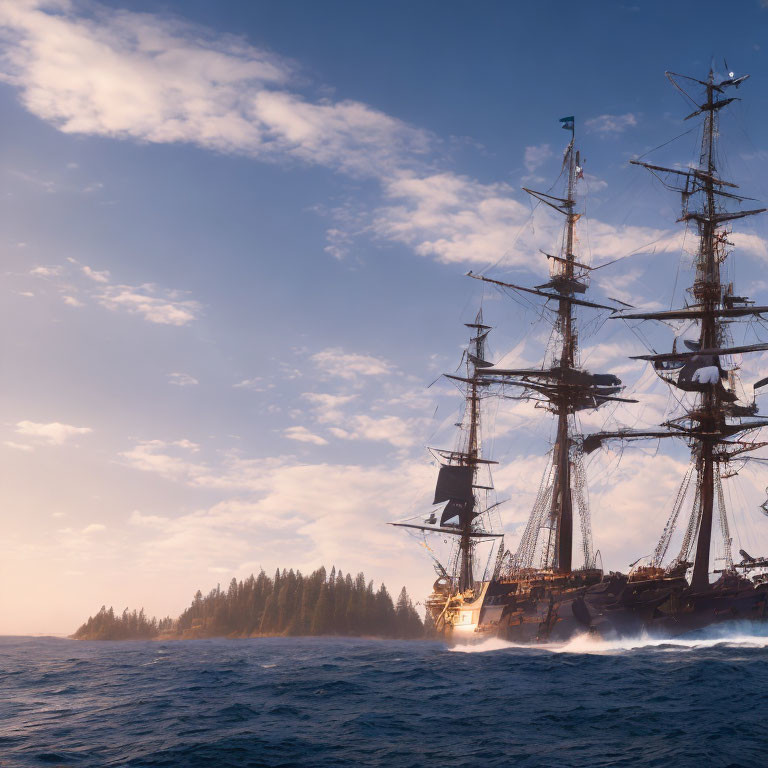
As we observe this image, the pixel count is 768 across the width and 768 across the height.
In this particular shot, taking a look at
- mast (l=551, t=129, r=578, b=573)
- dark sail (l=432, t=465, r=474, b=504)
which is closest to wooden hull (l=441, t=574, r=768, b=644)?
mast (l=551, t=129, r=578, b=573)

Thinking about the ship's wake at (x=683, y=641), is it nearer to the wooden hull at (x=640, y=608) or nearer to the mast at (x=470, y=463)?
the wooden hull at (x=640, y=608)

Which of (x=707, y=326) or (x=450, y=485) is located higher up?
(x=707, y=326)

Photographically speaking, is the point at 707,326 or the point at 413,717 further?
the point at 707,326

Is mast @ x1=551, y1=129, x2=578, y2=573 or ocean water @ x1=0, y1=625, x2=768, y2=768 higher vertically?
mast @ x1=551, y1=129, x2=578, y2=573

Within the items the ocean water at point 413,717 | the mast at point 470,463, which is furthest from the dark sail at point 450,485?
the ocean water at point 413,717

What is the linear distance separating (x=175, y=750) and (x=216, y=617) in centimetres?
15769

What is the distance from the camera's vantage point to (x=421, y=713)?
20031 millimetres

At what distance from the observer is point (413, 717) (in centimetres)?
1941

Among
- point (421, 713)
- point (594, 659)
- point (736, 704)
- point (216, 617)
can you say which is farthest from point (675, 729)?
point (216, 617)

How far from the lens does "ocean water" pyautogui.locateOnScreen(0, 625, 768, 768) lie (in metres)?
15.1

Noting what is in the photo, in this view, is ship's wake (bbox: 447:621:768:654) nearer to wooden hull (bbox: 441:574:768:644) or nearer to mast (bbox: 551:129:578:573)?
wooden hull (bbox: 441:574:768:644)

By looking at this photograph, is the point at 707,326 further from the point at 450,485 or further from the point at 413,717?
the point at 413,717

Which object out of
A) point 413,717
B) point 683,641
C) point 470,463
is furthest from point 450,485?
point 413,717

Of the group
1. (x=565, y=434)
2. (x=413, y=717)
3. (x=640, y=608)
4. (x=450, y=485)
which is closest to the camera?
(x=413, y=717)
